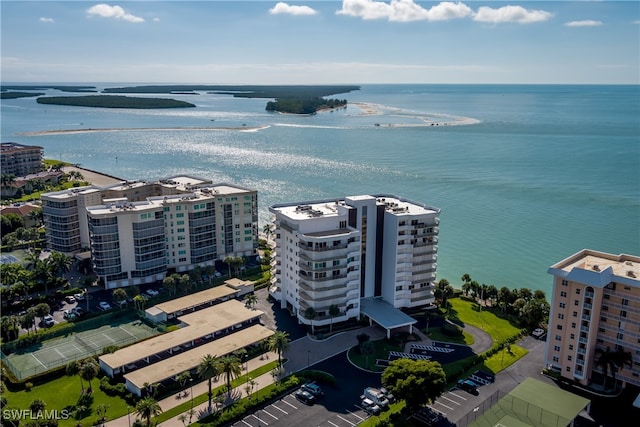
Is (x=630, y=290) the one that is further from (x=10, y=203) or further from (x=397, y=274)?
(x=10, y=203)

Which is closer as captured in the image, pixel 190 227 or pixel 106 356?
pixel 106 356

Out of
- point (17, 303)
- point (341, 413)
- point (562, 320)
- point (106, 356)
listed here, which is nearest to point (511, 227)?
point (562, 320)

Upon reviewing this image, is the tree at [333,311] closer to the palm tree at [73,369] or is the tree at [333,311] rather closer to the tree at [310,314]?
the tree at [310,314]

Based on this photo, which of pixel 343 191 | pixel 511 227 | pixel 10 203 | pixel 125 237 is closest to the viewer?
pixel 125 237

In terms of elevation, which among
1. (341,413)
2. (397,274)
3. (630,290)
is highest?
(630,290)

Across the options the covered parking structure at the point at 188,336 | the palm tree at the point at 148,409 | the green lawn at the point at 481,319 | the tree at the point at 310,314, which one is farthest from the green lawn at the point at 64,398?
the green lawn at the point at 481,319

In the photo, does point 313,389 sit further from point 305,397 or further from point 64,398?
point 64,398
